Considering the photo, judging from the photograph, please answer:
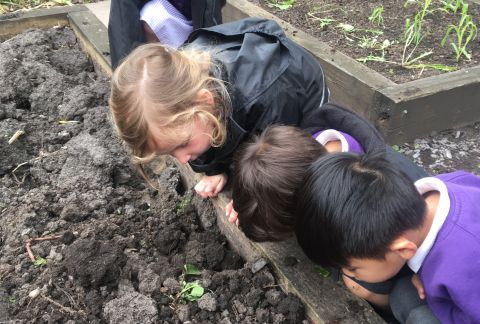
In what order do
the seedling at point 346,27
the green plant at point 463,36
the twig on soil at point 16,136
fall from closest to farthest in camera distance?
the twig on soil at point 16,136 → the green plant at point 463,36 → the seedling at point 346,27

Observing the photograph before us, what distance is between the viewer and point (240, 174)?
1.71 m

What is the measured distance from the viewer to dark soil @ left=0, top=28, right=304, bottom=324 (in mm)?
1878

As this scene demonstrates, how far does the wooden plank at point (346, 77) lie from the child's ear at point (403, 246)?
153 centimetres

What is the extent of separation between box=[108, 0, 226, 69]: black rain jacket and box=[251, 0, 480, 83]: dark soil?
99 centimetres

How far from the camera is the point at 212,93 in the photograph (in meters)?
1.96

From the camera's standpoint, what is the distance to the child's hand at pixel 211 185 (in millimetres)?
2273

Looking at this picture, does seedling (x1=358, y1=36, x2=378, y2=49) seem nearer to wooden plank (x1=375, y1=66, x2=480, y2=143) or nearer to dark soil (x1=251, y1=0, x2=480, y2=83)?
dark soil (x1=251, y1=0, x2=480, y2=83)

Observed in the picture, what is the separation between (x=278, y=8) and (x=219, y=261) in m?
2.80

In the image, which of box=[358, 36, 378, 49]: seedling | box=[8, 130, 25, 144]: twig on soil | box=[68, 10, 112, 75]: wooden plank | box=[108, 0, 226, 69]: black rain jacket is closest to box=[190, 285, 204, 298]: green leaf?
box=[8, 130, 25, 144]: twig on soil

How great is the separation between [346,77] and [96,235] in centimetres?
176

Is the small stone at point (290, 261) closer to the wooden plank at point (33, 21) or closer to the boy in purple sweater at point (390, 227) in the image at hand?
the boy in purple sweater at point (390, 227)

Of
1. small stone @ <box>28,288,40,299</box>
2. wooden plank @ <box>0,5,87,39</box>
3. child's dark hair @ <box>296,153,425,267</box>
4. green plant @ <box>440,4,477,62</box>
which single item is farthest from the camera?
wooden plank @ <box>0,5,87,39</box>

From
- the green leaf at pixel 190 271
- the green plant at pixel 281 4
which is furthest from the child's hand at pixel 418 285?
the green plant at pixel 281 4

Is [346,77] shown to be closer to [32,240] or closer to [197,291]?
[197,291]
